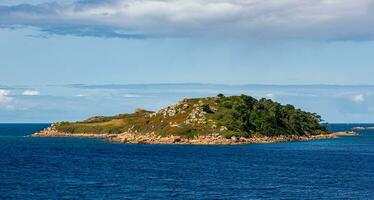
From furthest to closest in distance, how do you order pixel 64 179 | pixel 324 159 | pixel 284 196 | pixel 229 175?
pixel 324 159 < pixel 229 175 < pixel 64 179 < pixel 284 196

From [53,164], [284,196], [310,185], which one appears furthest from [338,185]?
[53,164]

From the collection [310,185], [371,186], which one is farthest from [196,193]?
[371,186]

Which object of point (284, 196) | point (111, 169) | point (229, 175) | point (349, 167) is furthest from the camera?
point (349, 167)

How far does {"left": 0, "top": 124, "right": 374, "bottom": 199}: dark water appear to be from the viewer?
357ft

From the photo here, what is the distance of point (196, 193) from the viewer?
10906 cm

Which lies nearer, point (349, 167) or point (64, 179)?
point (64, 179)

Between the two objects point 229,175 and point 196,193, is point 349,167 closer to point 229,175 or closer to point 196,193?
point 229,175

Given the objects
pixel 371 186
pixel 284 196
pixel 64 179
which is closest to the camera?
pixel 284 196

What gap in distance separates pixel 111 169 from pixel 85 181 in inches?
1025

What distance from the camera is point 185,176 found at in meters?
136

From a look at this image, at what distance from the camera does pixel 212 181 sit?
127 m

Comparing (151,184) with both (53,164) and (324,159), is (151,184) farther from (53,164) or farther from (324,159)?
(324,159)

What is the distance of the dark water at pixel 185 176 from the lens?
4279 inches

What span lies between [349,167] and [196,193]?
66.8m
